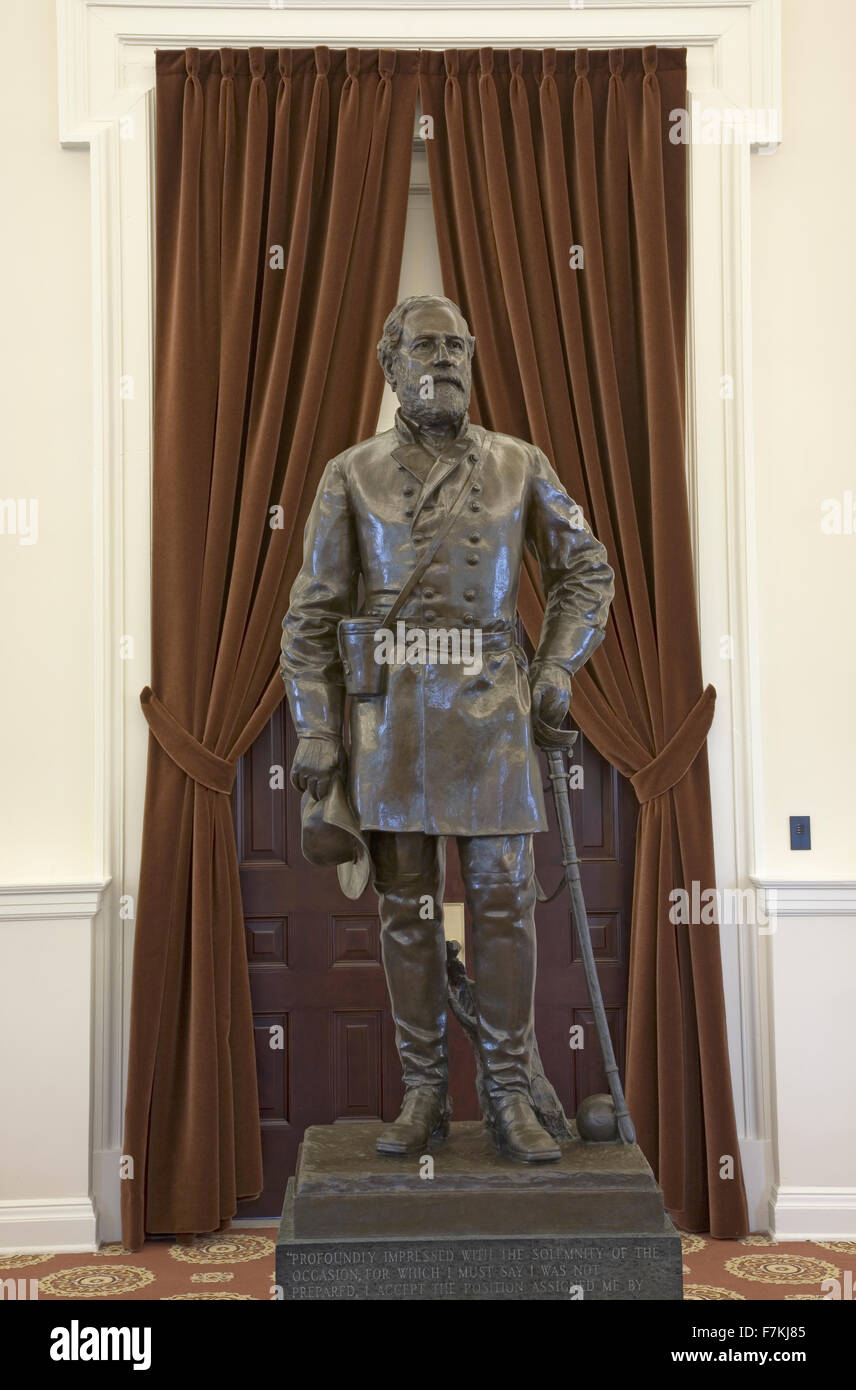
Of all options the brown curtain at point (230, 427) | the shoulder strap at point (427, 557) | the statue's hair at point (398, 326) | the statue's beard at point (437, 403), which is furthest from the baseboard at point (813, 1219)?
the statue's hair at point (398, 326)

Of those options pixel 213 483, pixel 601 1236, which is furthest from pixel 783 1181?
pixel 213 483

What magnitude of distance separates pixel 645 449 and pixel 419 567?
2.40m

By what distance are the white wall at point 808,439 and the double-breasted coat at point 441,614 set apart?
2.14m

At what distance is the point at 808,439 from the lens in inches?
212

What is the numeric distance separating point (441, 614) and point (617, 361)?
2.49 m

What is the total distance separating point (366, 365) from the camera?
5.27m

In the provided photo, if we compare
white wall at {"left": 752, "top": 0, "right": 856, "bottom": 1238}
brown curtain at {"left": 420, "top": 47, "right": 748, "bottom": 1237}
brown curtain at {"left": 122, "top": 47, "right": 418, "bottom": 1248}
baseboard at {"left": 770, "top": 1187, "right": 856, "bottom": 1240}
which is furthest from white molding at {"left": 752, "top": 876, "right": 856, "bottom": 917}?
brown curtain at {"left": 122, "top": 47, "right": 418, "bottom": 1248}

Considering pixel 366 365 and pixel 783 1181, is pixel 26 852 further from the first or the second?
pixel 783 1181

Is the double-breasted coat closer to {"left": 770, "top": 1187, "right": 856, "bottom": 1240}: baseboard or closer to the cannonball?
the cannonball

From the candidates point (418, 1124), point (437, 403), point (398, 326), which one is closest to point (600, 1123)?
point (418, 1124)

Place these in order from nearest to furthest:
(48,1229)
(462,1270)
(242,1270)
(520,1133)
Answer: (462,1270), (520,1133), (242,1270), (48,1229)

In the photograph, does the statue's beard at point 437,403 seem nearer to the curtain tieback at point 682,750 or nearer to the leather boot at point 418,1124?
the leather boot at point 418,1124

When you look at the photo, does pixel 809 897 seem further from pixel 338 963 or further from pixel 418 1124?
pixel 418 1124

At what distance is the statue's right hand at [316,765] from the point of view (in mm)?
3195
